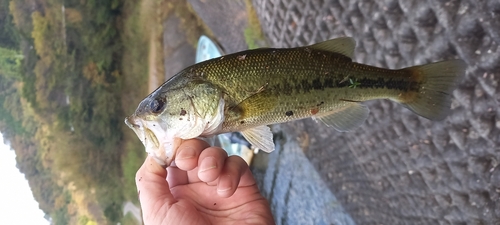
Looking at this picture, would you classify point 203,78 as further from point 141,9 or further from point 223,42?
point 141,9

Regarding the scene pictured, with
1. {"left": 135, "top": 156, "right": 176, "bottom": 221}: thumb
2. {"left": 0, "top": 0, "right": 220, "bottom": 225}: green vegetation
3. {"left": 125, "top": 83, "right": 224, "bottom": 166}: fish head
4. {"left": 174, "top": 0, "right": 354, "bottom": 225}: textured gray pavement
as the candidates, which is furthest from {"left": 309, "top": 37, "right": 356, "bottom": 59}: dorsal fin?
{"left": 0, "top": 0, "right": 220, "bottom": 225}: green vegetation

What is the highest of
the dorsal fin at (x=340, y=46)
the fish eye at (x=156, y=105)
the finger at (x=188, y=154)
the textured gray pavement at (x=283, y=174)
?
the fish eye at (x=156, y=105)

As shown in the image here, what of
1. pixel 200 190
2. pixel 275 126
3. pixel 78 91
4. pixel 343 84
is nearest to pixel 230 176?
pixel 200 190

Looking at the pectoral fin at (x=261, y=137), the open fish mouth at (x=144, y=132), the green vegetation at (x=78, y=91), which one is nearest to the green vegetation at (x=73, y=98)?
the green vegetation at (x=78, y=91)

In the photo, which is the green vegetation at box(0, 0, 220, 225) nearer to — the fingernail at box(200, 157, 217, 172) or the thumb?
the thumb

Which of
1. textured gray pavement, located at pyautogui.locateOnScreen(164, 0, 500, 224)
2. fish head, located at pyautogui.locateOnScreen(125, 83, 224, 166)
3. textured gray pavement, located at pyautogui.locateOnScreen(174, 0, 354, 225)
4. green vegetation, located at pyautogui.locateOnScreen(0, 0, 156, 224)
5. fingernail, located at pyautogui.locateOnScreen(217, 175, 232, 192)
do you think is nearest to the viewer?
fish head, located at pyautogui.locateOnScreen(125, 83, 224, 166)

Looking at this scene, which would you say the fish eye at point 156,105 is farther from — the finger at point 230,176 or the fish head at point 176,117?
the finger at point 230,176

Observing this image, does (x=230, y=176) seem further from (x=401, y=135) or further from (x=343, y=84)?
Result: (x=401, y=135)
